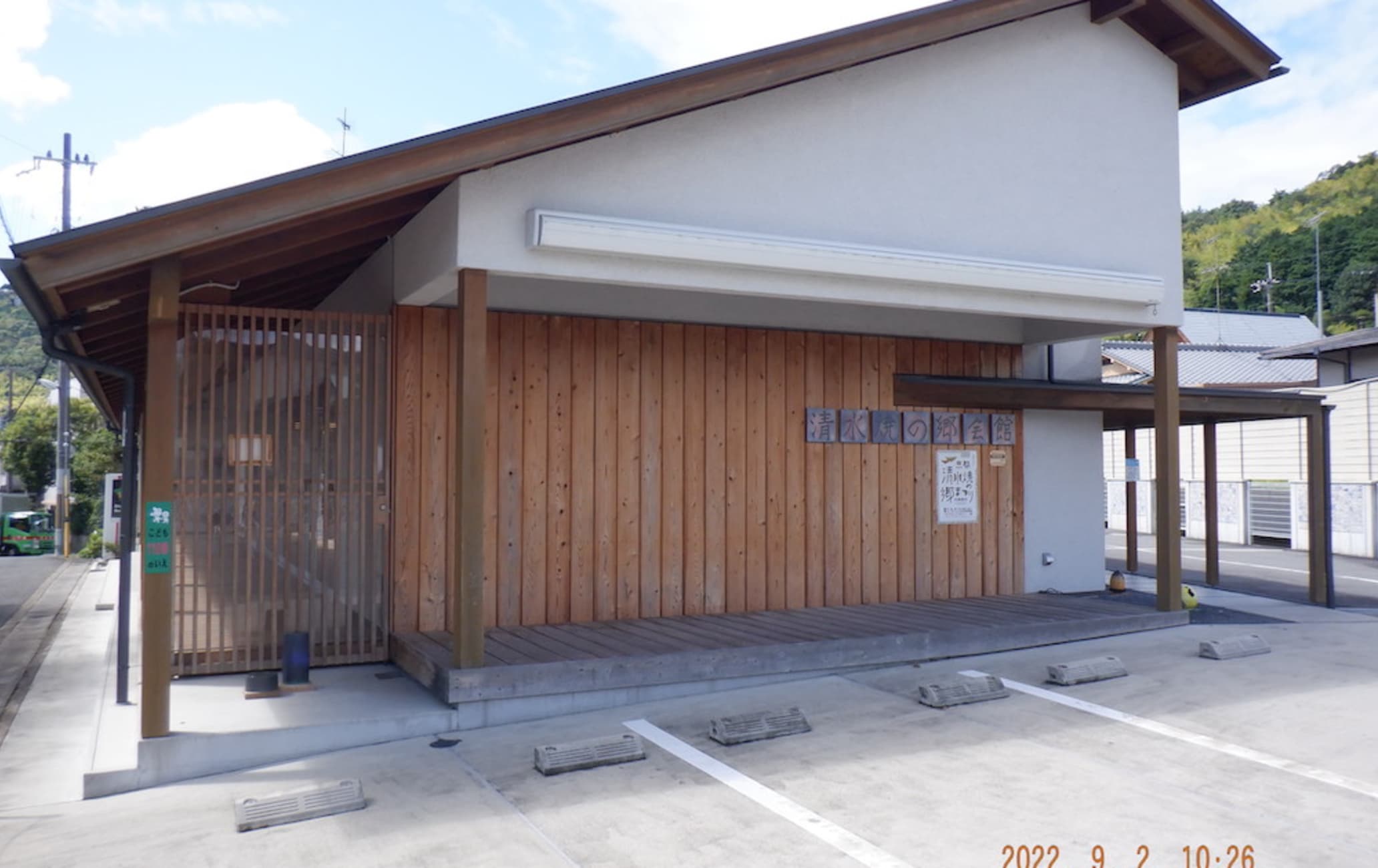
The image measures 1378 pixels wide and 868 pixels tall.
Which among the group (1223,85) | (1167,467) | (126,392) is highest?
(1223,85)

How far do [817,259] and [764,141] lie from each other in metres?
1.01

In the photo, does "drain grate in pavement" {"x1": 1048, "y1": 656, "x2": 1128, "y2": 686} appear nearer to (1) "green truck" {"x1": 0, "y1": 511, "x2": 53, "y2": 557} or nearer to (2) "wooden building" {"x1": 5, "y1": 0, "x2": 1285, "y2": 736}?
(2) "wooden building" {"x1": 5, "y1": 0, "x2": 1285, "y2": 736}

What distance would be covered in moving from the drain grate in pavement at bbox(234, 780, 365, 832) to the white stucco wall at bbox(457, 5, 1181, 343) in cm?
338

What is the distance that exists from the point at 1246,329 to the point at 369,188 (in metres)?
43.7

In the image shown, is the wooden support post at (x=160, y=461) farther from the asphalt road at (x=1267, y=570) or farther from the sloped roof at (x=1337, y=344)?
the sloped roof at (x=1337, y=344)

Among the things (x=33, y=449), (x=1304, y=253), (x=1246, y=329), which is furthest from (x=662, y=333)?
(x=1304, y=253)

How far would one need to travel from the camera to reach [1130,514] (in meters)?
15.0

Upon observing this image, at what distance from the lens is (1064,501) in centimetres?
1130

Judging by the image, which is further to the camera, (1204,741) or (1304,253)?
(1304,253)

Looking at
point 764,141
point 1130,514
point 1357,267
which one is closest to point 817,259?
point 764,141

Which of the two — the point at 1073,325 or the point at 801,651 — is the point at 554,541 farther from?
the point at 1073,325

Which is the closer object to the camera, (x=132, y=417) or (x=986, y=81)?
(x=132, y=417)

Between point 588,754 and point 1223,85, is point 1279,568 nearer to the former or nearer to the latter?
point 1223,85
